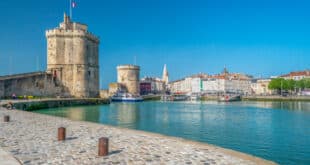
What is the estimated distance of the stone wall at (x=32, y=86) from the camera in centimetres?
3703

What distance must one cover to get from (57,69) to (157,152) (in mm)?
40123

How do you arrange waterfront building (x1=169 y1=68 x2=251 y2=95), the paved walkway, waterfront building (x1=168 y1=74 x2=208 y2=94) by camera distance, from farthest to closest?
waterfront building (x1=168 y1=74 x2=208 y2=94)
waterfront building (x1=169 y1=68 x2=251 y2=95)
the paved walkway

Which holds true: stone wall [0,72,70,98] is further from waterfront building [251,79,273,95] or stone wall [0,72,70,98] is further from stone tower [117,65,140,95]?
waterfront building [251,79,273,95]

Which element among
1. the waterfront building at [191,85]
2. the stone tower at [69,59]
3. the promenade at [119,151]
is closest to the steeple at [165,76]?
the waterfront building at [191,85]

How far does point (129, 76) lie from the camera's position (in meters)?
74.6

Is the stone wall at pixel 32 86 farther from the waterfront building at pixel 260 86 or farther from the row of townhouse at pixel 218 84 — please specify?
the waterfront building at pixel 260 86

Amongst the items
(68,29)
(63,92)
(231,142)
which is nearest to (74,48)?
(68,29)

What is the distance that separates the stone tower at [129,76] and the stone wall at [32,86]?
30575 millimetres

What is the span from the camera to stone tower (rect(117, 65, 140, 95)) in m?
74.5

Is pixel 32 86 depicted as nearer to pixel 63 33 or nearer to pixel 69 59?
pixel 69 59

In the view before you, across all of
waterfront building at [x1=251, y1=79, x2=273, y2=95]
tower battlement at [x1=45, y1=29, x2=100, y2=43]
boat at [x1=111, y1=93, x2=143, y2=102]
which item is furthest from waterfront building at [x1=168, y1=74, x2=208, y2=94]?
tower battlement at [x1=45, y1=29, x2=100, y2=43]

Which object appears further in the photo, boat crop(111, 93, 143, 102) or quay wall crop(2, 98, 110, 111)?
boat crop(111, 93, 143, 102)

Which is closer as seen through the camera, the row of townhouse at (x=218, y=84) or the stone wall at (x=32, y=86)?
the stone wall at (x=32, y=86)

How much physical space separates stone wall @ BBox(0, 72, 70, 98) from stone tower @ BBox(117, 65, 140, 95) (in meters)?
30.6
